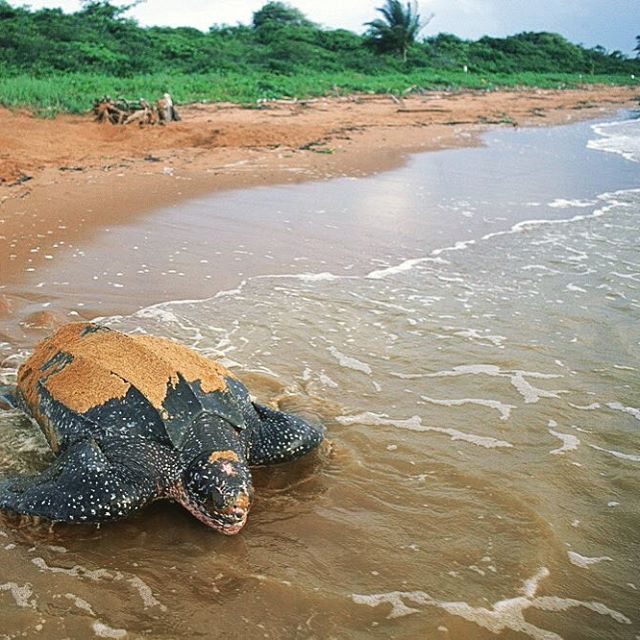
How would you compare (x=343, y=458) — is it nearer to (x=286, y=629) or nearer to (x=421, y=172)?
(x=286, y=629)

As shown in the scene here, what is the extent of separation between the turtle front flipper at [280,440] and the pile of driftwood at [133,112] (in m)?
9.55

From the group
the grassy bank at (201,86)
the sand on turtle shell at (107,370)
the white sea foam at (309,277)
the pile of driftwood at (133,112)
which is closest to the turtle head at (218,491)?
the sand on turtle shell at (107,370)

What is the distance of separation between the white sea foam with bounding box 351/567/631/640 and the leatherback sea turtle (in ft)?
1.88

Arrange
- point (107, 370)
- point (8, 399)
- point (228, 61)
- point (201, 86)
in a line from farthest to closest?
point (228, 61)
point (201, 86)
point (8, 399)
point (107, 370)

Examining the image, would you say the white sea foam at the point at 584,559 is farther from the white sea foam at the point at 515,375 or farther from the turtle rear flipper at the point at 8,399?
the turtle rear flipper at the point at 8,399

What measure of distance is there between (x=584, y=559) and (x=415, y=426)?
3.35 ft

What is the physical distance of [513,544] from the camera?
2.36 meters

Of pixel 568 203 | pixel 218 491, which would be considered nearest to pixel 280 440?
pixel 218 491

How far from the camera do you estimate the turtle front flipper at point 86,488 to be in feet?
7.50

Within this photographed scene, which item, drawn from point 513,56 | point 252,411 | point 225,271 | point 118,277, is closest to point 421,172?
point 225,271

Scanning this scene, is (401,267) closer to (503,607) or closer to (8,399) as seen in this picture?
→ (8,399)

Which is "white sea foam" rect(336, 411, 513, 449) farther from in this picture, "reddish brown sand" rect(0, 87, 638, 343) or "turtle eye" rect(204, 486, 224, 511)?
"reddish brown sand" rect(0, 87, 638, 343)

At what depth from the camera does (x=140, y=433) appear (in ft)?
8.21

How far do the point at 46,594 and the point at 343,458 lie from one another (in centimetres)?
127
